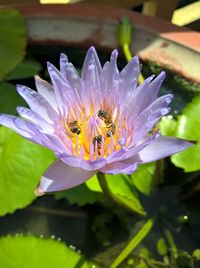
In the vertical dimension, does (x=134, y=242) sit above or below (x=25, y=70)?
below

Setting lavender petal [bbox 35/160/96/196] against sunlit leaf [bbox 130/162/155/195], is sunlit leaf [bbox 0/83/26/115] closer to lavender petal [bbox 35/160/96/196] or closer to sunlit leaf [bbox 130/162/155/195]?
sunlit leaf [bbox 130/162/155/195]

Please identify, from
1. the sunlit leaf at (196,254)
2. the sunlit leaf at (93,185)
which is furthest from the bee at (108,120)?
the sunlit leaf at (196,254)

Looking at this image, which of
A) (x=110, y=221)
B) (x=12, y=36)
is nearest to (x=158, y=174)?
(x=110, y=221)

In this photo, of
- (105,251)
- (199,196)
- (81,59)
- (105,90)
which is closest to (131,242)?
(105,251)

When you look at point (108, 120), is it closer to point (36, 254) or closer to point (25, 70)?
point (36, 254)

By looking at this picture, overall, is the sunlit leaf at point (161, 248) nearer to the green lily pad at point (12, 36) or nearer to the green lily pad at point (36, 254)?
the green lily pad at point (36, 254)

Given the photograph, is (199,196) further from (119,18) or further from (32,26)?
(32,26)

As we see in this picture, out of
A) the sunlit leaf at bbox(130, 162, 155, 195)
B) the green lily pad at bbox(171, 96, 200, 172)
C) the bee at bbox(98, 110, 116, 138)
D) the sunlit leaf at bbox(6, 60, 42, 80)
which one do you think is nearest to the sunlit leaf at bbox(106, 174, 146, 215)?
the sunlit leaf at bbox(130, 162, 155, 195)
